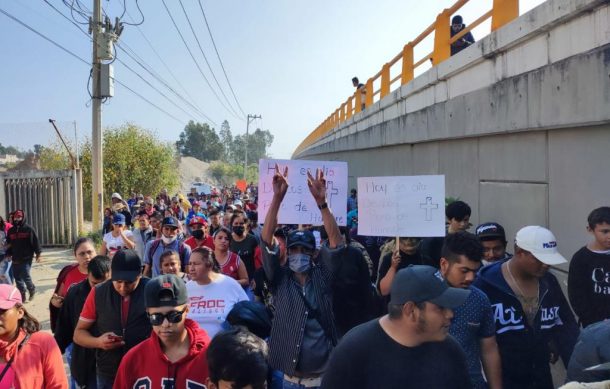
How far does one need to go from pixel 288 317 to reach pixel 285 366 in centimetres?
32

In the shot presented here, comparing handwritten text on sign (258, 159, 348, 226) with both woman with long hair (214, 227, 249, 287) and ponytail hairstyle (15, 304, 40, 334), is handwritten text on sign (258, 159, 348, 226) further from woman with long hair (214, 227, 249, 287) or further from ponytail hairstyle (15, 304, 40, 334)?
ponytail hairstyle (15, 304, 40, 334)

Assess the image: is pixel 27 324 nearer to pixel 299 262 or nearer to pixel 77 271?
pixel 299 262

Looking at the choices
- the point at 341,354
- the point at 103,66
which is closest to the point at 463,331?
the point at 341,354

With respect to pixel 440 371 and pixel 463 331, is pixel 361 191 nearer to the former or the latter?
pixel 463 331

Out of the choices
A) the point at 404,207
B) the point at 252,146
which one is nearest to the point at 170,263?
the point at 404,207

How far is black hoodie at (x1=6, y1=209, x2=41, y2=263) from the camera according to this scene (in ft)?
30.7

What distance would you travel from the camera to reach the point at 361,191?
4.71 metres

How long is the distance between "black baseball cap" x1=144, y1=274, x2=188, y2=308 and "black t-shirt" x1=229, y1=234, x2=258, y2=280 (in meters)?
3.52

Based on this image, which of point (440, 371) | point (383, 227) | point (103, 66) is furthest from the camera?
point (103, 66)

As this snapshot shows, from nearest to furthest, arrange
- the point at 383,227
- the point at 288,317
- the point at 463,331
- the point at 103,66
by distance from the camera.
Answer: the point at 463,331 < the point at 288,317 < the point at 383,227 < the point at 103,66

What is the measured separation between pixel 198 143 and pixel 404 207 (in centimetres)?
11837

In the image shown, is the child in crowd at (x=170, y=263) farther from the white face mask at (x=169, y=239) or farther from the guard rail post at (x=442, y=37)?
the guard rail post at (x=442, y=37)

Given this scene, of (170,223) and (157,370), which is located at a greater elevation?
(170,223)

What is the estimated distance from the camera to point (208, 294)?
13.4 ft
